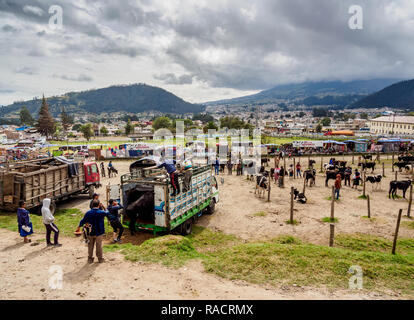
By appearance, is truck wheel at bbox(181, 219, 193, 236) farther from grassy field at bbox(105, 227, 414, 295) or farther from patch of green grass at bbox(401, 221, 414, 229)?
patch of green grass at bbox(401, 221, 414, 229)

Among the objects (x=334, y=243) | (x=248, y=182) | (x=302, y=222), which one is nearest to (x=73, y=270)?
(x=334, y=243)

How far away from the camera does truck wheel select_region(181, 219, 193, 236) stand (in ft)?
33.4

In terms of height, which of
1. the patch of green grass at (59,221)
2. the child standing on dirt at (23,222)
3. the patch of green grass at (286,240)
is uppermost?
the child standing on dirt at (23,222)

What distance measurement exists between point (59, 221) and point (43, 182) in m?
2.39

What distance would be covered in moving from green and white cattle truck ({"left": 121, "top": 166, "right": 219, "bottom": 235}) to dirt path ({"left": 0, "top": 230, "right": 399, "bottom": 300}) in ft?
6.88

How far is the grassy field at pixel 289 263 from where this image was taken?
629cm

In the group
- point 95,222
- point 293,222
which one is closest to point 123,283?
point 95,222

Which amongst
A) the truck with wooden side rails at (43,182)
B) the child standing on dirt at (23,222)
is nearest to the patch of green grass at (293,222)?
the child standing on dirt at (23,222)

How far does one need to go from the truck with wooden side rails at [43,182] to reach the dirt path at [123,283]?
510 cm

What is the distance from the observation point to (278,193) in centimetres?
1758

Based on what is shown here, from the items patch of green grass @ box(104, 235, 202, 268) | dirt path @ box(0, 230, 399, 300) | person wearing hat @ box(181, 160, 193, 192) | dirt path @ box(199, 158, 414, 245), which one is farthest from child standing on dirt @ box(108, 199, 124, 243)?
dirt path @ box(199, 158, 414, 245)

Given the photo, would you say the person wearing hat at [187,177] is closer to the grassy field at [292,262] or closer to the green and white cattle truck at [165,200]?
the green and white cattle truck at [165,200]

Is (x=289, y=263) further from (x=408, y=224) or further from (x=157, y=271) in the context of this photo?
(x=408, y=224)
